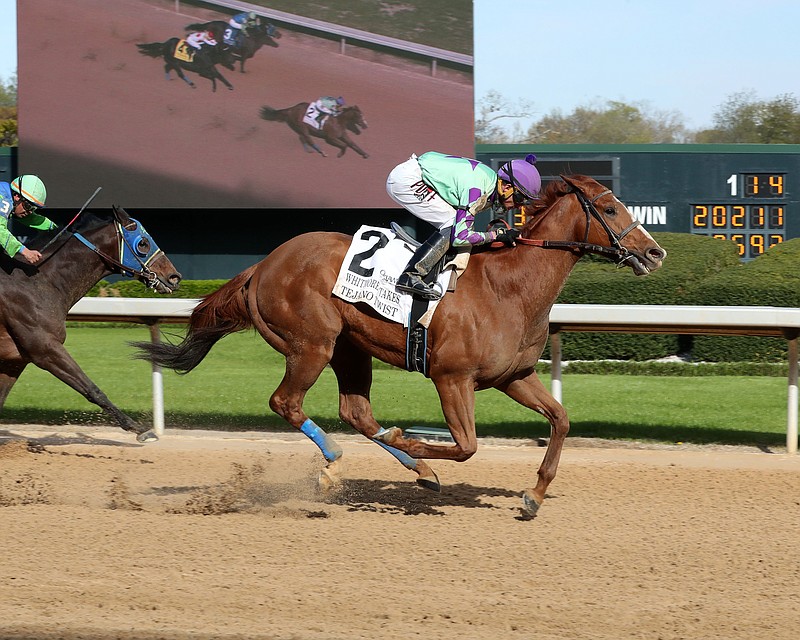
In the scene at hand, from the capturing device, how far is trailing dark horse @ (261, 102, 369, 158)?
54.3ft

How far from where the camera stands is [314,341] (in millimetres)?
5016

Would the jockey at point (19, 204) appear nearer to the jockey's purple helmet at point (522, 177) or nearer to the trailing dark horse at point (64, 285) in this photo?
the trailing dark horse at point (64, 285)

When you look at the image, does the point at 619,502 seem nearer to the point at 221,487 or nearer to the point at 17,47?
the point at 221,487

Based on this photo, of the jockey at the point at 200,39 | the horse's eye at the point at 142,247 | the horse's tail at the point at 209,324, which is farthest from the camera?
the jockey at the point at 200,39

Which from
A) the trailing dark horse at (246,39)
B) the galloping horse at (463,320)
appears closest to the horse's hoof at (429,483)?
the galloping horse at (463,320)

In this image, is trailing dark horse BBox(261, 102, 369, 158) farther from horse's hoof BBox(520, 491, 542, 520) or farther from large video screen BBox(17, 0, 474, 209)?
horse's hoof BBox(520, 491, 542, 520)

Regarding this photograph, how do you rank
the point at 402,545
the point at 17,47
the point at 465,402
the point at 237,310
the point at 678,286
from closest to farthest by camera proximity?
the point at 402,545 → the point at 465,402 → the point at 237,310 → the point at 678,286 → the point at 17,47

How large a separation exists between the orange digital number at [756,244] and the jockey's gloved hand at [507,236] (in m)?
9.15

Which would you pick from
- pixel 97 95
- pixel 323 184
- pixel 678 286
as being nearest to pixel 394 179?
pixel 678 286

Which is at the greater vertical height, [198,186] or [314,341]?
[198,186]

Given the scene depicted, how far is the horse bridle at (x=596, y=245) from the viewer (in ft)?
15.3

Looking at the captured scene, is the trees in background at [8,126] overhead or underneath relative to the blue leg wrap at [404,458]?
overhead

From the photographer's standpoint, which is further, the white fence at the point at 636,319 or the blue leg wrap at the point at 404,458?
the white fence at the point at 636,319

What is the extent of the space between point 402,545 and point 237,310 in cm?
169
